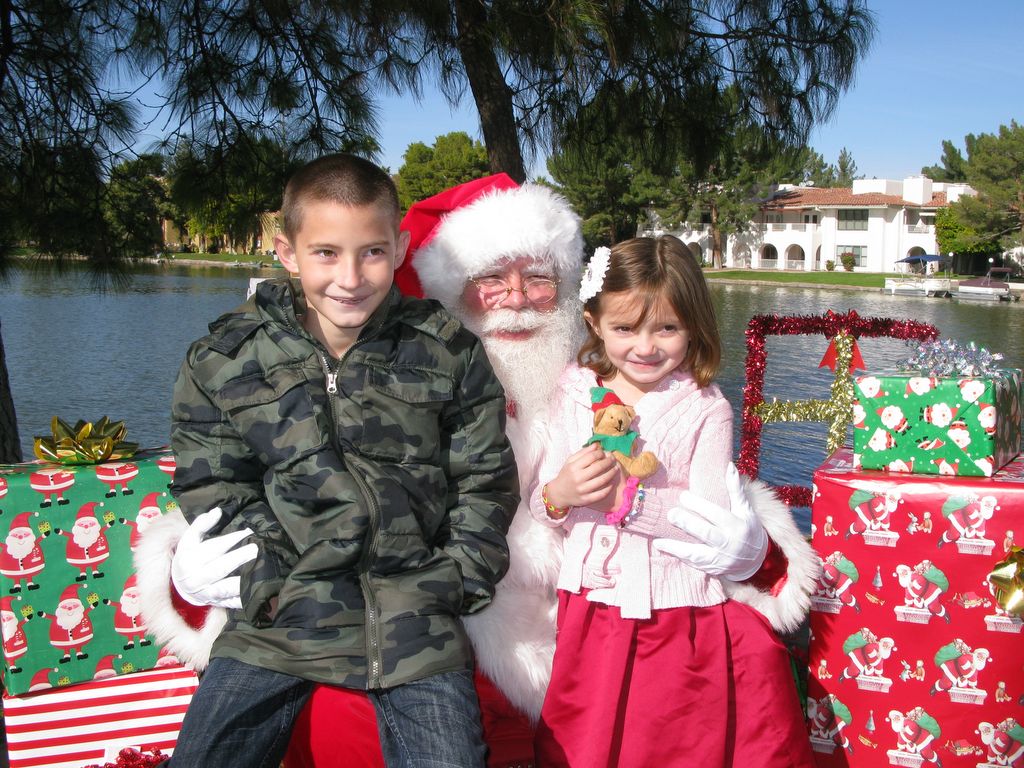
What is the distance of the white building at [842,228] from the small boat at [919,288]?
1366 centimetres

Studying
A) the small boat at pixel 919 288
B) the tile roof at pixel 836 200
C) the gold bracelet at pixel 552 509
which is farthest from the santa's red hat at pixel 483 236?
the tile roof at pixel 836 200

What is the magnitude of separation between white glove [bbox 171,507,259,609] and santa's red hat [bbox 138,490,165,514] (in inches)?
14.3

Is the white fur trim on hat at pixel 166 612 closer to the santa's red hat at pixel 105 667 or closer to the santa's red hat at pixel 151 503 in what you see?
the santa's red hat at pixel 151 503

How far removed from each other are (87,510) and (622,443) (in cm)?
142

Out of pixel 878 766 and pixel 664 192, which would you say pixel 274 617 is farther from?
pixel 664 192

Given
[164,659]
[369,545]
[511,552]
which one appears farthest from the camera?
[164,659]

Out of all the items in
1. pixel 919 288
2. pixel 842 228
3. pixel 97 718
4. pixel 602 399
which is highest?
pixel 842 228

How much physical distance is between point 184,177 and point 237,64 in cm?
53

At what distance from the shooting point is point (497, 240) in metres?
2.47

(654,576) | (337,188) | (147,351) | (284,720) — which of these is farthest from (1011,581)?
(147,351)

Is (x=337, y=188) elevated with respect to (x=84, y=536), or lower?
elevated

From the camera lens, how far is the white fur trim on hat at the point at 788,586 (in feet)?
7.13

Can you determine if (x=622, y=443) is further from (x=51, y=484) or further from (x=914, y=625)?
(x=51, y=484)

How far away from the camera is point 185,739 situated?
1.69m
